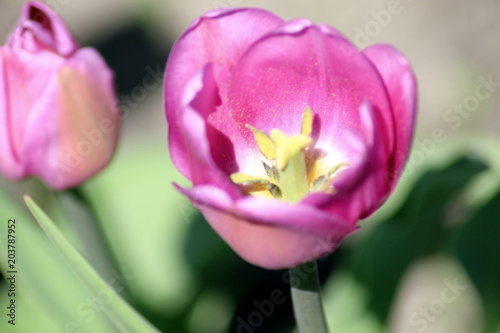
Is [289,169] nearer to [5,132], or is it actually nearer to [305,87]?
[305,87]

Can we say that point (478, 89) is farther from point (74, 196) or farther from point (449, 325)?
point (74, 196)

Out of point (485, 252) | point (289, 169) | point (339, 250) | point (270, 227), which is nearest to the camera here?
point (270, 227)

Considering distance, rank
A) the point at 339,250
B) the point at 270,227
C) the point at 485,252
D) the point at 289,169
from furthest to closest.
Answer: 1. the point at 339,250
2. the point at 485,252
3. the point at 289,169
4. the point at 270,227

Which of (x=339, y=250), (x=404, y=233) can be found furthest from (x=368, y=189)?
(x=339, y=250)

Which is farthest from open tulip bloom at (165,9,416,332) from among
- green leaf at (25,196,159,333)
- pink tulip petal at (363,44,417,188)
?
green leaf at (25,196,159,333)

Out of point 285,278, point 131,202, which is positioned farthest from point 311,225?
point 285,278

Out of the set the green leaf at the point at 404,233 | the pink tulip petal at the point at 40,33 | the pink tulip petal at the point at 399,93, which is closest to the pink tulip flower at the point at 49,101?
the pink tulip petal at the point at 40,33
